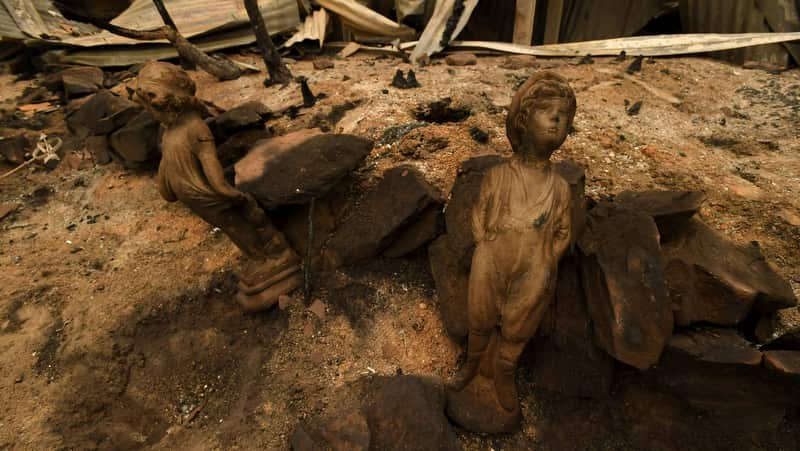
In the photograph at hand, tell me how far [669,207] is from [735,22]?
21.6 ft

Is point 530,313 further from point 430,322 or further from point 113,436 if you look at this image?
point 113,436

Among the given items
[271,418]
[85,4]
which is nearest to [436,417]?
[271,418]

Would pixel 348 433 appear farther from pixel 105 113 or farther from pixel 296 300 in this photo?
pixel 105 113

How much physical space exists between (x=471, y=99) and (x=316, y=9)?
16.6 ft

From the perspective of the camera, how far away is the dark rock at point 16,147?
5.09 m

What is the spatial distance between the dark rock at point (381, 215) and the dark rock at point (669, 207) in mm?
1578

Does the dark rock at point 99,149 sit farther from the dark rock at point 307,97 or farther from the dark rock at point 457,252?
the dark rock at point 457,252

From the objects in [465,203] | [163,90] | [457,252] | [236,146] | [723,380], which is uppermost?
[163,90]

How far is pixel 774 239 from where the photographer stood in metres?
3.30

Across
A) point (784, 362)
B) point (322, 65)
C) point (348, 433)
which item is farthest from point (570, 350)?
point (322, 65)

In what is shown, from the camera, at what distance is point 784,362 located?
7.40 feet

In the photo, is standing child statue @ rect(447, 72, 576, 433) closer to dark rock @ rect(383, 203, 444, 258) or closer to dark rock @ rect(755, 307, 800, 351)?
dark rock @ rect(383, 203, 444, 258)

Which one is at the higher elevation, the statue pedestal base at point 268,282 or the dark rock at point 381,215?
the dark rock at point 381,215

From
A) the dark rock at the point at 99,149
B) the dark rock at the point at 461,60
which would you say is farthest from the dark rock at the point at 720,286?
the dark rock at the point at 99,149
